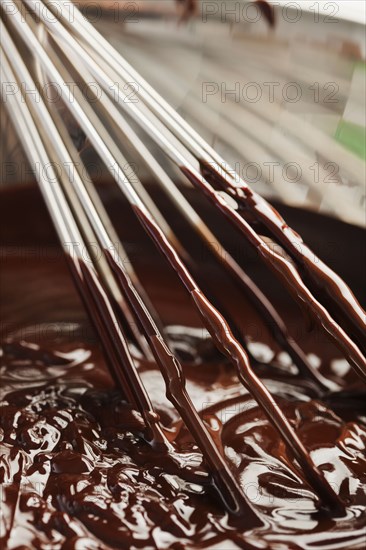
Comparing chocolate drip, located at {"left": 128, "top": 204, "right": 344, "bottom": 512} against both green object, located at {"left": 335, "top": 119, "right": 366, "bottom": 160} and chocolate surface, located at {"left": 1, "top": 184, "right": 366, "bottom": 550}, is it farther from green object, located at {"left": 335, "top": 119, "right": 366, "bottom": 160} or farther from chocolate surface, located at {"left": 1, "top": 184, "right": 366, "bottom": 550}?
green object, located at {"left": 335, "top": 119, "right": 366, "bottom": 160}

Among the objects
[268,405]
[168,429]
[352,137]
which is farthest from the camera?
[352,137]

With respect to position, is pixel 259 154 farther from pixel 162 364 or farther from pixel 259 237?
pixel 162 364

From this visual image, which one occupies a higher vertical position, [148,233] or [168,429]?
[148,233]

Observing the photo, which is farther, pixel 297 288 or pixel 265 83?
pixel 265 83

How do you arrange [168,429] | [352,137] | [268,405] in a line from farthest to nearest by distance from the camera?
[352,137]
[168,429]
[268,405]

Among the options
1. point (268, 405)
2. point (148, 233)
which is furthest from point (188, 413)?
point (148, 233)

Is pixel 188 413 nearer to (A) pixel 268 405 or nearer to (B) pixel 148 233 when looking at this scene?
(A) pixel 268 405

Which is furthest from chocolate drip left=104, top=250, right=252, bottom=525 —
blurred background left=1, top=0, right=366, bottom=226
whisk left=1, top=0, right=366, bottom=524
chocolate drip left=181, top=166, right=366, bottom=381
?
blurred background left=1, top=0, right=366, bottom=226
